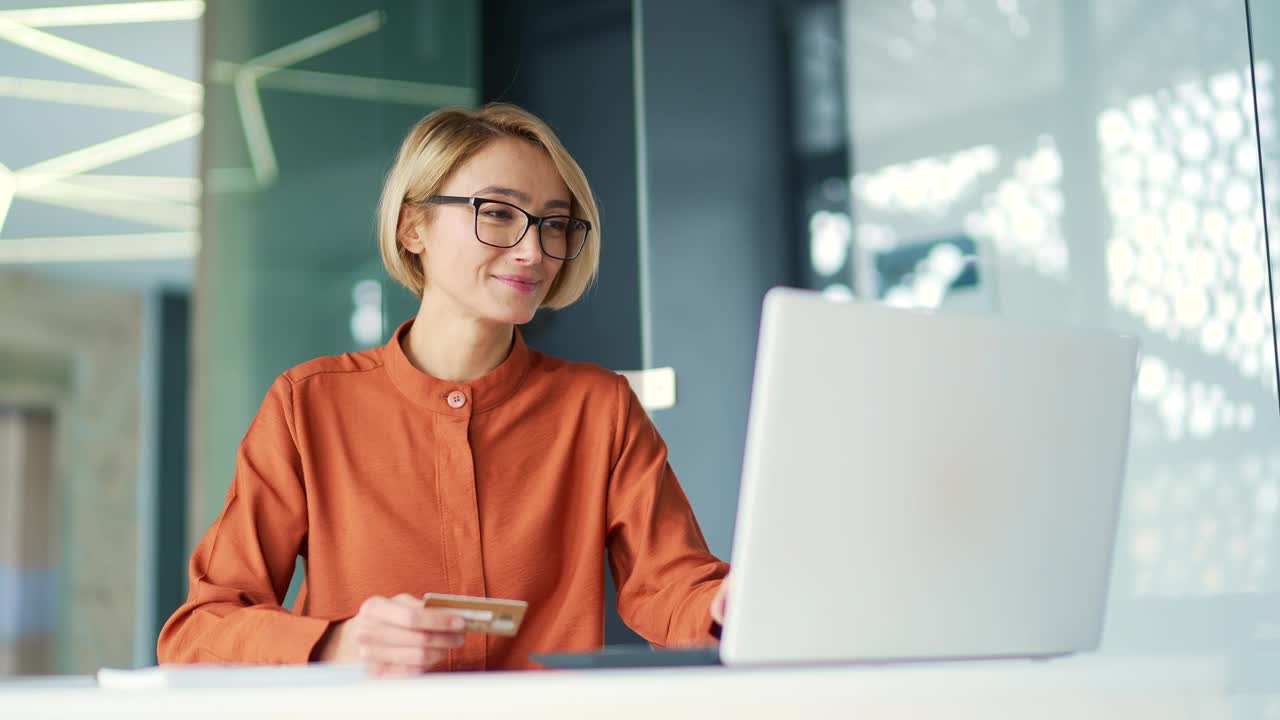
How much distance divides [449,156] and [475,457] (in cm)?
43

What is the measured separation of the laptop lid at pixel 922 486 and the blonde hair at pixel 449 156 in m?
0.97

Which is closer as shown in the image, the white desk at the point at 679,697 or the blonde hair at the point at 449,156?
the white desk at the point at 679,697

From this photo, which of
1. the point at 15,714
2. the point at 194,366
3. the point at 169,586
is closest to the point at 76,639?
the point at 169,586

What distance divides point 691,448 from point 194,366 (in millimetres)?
1265

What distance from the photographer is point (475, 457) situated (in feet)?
5.20

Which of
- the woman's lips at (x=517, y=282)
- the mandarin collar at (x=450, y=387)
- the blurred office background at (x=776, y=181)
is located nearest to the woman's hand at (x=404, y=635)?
the mandarin collar at (x=450, y=387)

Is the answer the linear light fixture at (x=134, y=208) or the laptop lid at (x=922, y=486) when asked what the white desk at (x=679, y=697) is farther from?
the linear light fixture at (x=134, y=208)

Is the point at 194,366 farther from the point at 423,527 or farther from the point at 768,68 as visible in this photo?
the point at 768,68

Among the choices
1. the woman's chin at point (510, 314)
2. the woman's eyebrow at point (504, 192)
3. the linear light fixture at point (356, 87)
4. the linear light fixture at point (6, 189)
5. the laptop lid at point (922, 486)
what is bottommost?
the laptop lid at point (922, 486)

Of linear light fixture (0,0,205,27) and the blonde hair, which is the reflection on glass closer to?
the blonde hair

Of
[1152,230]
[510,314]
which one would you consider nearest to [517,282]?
[510,314]

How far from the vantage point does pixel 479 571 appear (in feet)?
5.05

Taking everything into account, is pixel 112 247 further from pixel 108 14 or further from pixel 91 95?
pixel 108 14

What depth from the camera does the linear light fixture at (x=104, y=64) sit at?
10.6 ft
